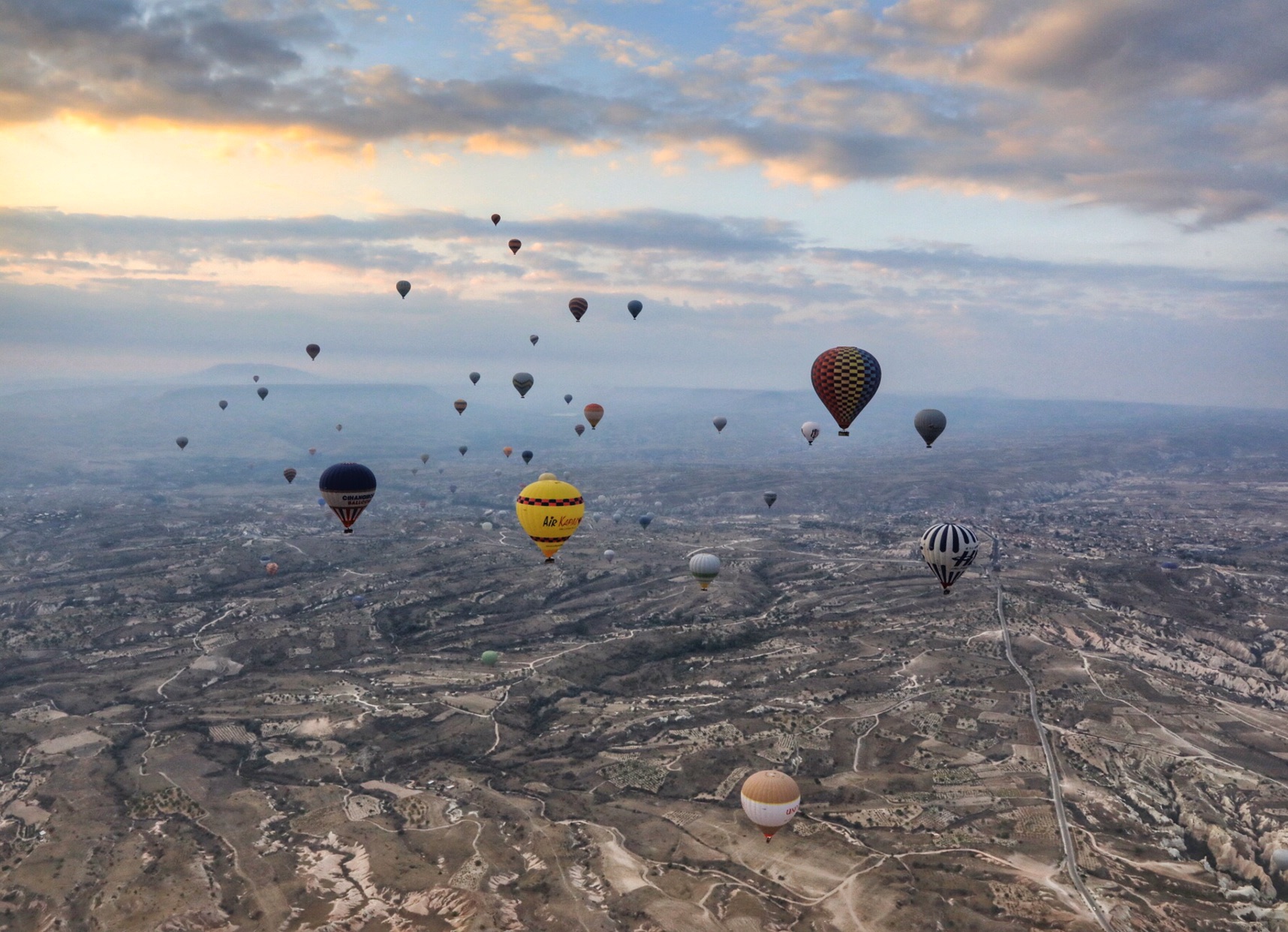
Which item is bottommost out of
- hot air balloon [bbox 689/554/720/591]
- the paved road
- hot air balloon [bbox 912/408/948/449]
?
the paved road

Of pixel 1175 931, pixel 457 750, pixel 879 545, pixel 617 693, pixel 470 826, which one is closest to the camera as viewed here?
pixel 1175 931

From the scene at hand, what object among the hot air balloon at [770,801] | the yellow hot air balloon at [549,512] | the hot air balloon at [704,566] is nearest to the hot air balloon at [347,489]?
the yellow hot air balloon at [549,512]

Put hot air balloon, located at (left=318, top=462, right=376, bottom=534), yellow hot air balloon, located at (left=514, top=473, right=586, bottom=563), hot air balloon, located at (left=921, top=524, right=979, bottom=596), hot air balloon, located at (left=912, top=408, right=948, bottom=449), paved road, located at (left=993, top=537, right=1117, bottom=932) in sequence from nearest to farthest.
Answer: paved road, located at (left=993, top=537, right=1117, bottom=932) < yellow hot air balloon, located at (left=514, top=473, right=586, bottom=563) < hot air balloon, located at (left=921, top=524, right=979, bottom=596) < hot air balloon, located at (left=318, top=462, right=376, bottom=534) < hot air balloon, located at (left=912, top=408, right=948, bottom=449)

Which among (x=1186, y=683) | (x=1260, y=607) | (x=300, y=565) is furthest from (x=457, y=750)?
(x=1260, y=607)

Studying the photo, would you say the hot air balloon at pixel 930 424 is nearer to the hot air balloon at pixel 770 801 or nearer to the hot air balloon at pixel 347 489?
the hot air balloon at pixel 770 801

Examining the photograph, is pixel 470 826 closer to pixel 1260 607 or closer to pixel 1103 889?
pixel 1103 889

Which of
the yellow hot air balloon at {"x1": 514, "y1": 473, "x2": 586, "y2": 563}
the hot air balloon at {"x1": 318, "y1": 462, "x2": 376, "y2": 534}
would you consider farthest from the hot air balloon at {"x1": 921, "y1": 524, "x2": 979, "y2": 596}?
the hot air balloon at {"x1": 318, "y1": 462, "x2": 376, "y2": 534}

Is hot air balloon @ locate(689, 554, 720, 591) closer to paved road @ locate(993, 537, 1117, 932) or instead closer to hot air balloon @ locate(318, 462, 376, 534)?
paved road @ locate(993, 537, 1117, 932)
